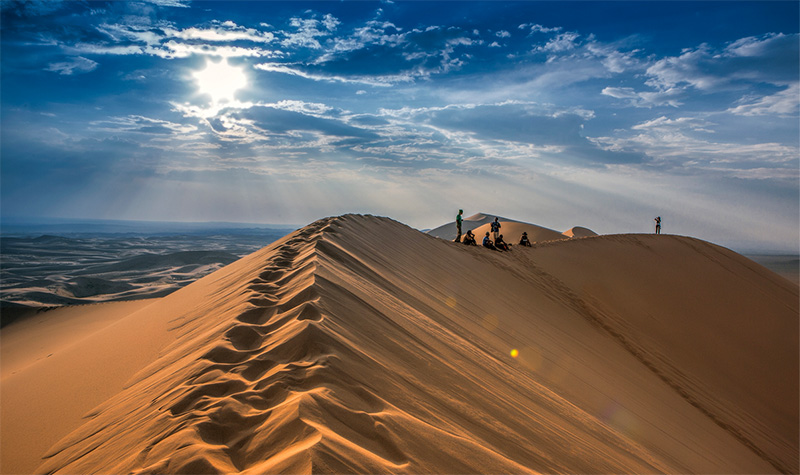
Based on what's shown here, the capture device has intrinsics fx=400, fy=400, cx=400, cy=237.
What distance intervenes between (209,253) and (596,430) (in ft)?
126

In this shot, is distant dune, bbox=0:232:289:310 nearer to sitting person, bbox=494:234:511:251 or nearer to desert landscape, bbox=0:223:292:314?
desert landscape, bbox=0:223:292:314

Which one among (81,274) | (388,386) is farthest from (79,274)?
(388,386)

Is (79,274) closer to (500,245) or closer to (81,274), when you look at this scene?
(81,274)

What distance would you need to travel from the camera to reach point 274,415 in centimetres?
205

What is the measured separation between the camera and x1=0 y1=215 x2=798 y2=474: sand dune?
6.71 ft

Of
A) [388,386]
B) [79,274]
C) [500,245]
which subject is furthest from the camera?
[79,274]

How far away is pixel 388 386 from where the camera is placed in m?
2.67

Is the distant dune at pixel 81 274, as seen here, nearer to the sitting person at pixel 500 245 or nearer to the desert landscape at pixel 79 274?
the desert landscape at pixel 79 274

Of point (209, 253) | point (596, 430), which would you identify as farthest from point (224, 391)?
point (209, 253)

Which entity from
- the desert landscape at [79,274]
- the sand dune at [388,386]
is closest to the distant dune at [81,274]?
the desert landscape at [79,274]

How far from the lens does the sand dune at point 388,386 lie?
2.04 m

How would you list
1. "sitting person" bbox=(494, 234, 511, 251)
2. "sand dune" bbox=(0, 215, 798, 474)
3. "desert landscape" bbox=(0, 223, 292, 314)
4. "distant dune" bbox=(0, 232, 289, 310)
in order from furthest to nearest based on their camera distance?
"distant dune" bbox=(0, 232, 289, 310) < "desert landscape" bbox=(0, 223, 292, 314) < "sitting person" bbox=(494, 234, 511, 251) < "sand dune" bbox=(0, 215, 798, 474)

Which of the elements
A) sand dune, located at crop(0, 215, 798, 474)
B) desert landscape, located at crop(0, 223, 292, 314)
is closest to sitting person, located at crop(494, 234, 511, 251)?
sand dune, located at crop(0, 215, 798, 474)

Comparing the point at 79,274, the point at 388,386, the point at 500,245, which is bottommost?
the point at 79,274
